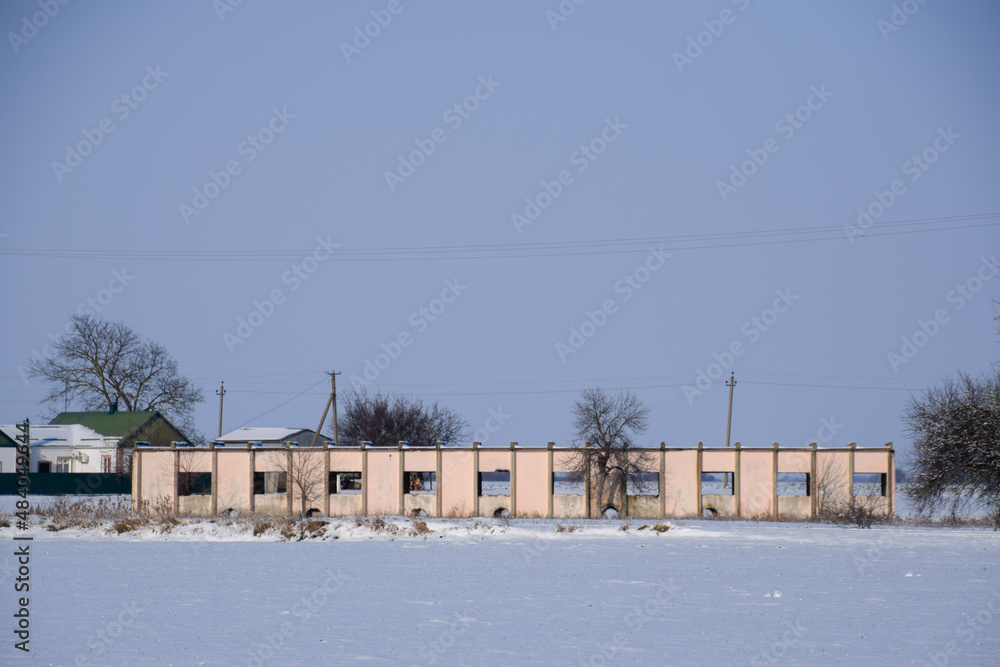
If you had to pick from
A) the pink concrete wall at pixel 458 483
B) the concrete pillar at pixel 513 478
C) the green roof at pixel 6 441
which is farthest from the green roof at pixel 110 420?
the concrete pillar at pixel 513 478

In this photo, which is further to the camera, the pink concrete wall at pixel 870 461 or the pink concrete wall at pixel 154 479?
the pink concrete wall at pixel 154 479

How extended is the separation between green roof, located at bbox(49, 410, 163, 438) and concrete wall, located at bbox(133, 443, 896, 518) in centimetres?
2100

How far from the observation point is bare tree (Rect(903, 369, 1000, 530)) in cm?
3117

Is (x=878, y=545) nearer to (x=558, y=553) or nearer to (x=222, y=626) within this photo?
(x=558, y=553)

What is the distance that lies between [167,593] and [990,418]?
26.6 metres

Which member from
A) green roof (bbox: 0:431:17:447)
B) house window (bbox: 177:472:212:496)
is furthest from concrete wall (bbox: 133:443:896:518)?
green roof (bbox: 0:431:17:447)

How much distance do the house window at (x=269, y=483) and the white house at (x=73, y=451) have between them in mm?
19461

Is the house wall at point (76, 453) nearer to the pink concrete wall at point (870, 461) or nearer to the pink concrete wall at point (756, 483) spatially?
the pink concrete wall at point (756, 483)

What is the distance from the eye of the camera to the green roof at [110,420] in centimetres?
6869

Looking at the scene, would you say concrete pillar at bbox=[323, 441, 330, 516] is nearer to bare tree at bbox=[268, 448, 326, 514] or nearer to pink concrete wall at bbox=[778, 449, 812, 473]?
bare tree at bbox=[268, 448, 326, 514]

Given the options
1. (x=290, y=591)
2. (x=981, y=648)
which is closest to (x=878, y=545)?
(x=981, y=648)

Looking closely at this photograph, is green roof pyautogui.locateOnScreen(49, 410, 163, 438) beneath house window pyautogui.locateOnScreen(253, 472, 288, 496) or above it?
above

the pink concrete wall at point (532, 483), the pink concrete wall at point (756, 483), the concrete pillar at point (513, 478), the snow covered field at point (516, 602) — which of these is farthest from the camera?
the concrete pillar at point (513, 478)

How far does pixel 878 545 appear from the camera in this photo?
28656 millimetres
